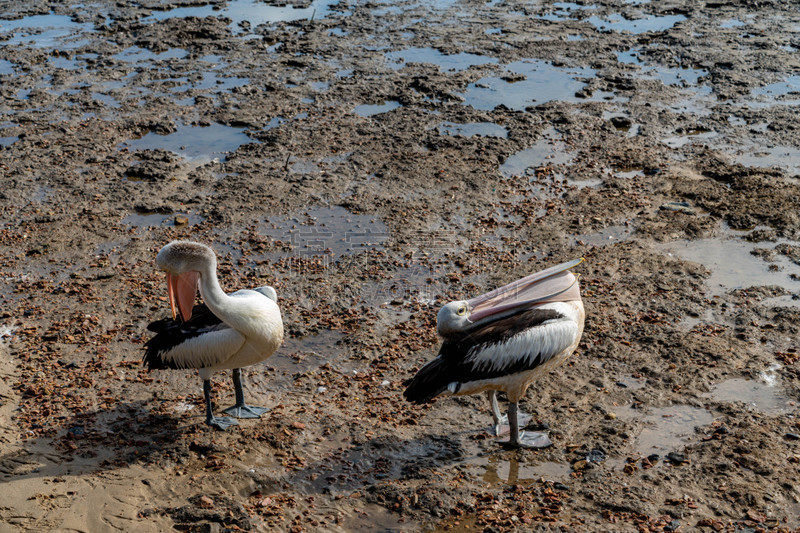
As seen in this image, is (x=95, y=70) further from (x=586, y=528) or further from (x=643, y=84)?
(x=586, y=528)

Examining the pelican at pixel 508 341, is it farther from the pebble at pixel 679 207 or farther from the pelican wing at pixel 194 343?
the pebble at pixel 679 207

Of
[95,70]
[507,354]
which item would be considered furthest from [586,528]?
[95,70]

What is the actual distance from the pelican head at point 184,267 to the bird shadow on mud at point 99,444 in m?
0.87

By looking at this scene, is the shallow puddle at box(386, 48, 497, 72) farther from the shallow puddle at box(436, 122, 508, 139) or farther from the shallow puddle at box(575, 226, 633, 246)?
the shallow puddle at box(575, 226, 633, 246)

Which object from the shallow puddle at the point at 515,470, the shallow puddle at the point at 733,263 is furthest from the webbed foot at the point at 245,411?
the shallow puddle at the point at 733,263

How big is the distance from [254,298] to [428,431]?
1702 millimetres

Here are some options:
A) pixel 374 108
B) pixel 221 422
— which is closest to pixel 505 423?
pixel 221 422

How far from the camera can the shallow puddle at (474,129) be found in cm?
1030

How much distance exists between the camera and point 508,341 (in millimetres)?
5191

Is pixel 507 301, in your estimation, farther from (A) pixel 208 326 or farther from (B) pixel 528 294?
(A) pixel 208 326

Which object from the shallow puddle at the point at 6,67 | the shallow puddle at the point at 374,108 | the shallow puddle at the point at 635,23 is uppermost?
the shallow puddle at the point at 635,23

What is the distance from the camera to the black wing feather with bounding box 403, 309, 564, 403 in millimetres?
5184

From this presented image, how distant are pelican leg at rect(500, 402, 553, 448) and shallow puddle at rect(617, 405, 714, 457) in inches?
27.1

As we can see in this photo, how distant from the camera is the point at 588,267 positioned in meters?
7.58
